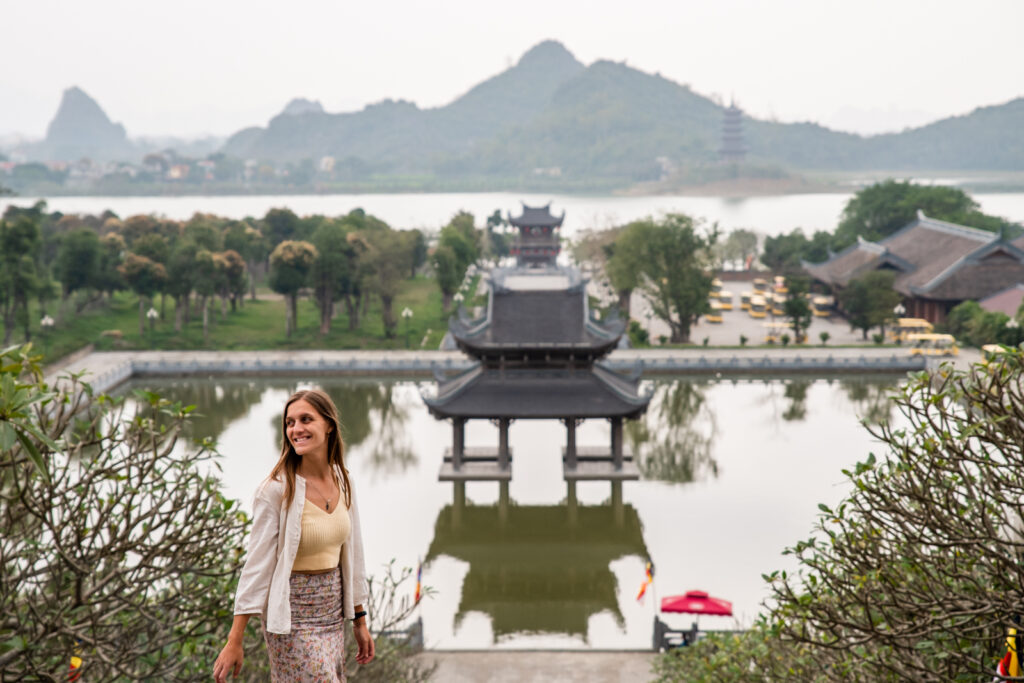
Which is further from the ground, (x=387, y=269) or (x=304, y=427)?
(x=304, y=427)

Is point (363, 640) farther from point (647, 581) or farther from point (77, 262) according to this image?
point (77, 262)

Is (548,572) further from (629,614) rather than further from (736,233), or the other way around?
(736,233)

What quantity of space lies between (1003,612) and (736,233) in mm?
79549

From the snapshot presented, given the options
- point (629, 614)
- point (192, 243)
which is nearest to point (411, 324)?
point (192, 243)

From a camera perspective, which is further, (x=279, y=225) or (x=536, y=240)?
(x=536, y=240)

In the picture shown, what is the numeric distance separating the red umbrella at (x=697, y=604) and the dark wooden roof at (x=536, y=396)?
8.36 meters

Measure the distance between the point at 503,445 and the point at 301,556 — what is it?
22964 millimetres

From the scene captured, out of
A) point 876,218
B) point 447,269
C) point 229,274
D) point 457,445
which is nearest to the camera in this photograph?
point 457,445

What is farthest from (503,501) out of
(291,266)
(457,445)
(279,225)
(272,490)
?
(279,225)

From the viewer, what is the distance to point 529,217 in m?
74.2

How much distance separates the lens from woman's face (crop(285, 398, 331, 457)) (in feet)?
17.7

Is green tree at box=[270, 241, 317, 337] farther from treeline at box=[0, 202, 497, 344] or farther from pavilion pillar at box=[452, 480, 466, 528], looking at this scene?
pavilion pillar at box=[452, 480, 466, 528]

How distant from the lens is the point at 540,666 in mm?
17109

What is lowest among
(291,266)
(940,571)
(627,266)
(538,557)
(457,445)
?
(538,557)
